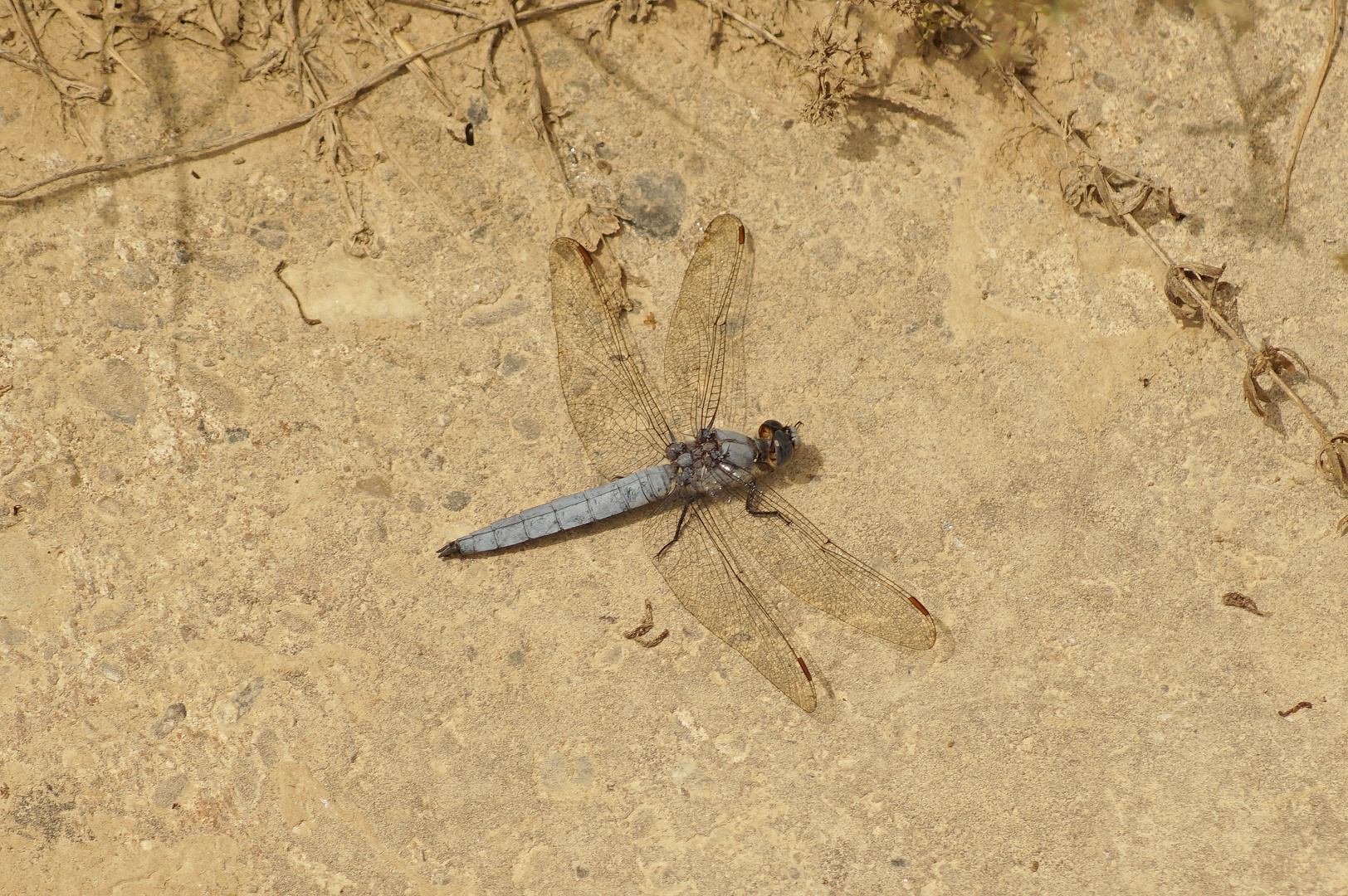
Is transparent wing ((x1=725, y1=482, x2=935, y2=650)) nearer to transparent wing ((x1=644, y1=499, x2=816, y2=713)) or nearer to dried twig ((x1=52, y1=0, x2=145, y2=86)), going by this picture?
transparent wing ((x1=644, y1=499, x2=816, y2=713))

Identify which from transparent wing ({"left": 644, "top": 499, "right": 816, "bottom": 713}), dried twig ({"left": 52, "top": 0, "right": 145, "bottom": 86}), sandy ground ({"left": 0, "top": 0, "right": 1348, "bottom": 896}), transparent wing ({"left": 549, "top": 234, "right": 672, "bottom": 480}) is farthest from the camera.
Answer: transparent wing ({"left": 549, "top": 234, "right": 672, "bottom": 480})

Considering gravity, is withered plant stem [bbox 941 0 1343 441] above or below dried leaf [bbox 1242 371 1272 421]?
above

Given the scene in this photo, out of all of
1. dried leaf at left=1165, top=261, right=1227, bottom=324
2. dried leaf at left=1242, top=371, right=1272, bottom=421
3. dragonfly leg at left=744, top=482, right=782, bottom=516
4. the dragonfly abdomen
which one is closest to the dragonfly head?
dragonfly leg at left=744, top=482, right=782, bottom=516

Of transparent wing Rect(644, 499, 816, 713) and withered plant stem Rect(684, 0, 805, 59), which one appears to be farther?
withered plant stem Rect(684, 0, 805, 59)

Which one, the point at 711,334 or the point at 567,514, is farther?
the point at 711,334

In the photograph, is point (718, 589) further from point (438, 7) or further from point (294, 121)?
point (438, 7)

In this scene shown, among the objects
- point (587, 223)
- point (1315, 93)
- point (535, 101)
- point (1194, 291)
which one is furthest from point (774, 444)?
point (1315, 93)
